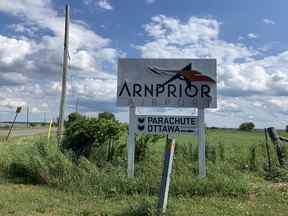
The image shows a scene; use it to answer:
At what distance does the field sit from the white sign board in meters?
1.56

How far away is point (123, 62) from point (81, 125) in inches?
91.0

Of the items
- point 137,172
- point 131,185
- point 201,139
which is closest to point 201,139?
point 201,139

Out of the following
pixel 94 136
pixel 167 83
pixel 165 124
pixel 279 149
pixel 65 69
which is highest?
pixel 65 69

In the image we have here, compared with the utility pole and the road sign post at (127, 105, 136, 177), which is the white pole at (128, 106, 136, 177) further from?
the utility pole

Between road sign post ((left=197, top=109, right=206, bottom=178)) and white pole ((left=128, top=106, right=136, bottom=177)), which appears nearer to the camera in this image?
road sign post ((left=197, top=109, right=206, bottom=178))

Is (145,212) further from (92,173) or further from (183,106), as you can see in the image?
(183,106)

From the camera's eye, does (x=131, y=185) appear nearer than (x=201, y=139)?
Yes

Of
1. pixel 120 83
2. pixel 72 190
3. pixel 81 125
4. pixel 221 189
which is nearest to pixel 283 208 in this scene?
pixel 221 189

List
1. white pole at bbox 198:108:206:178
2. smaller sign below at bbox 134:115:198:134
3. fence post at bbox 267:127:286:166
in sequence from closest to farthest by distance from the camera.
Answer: white pole at bbox 198:108:206:178 < smaller sign below at bbox 134:115:198:134 < fence post at bbox 267:127:286:166

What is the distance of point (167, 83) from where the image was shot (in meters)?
9.38

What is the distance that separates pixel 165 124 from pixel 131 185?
2.03 m

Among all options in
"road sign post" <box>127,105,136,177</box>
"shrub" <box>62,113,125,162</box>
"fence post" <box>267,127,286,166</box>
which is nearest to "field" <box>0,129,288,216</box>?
"fence post" <box>267,127,286,166</box>

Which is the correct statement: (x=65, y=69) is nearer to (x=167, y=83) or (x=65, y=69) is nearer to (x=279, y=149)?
(x=167, y=83)

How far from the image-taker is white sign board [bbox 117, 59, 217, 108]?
363 inches
